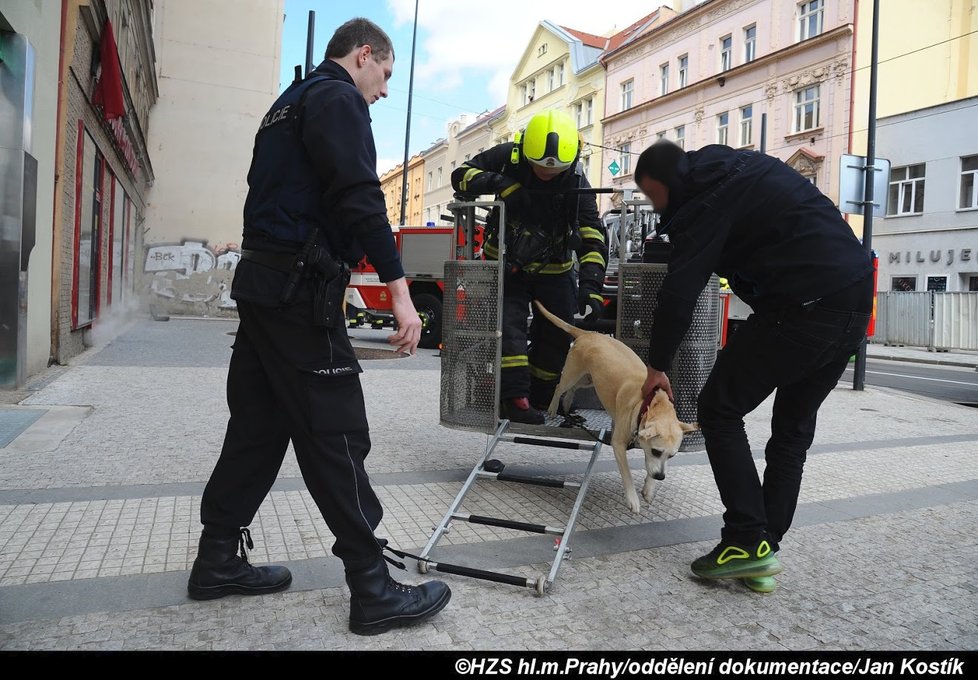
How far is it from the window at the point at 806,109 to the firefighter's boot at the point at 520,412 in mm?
28326

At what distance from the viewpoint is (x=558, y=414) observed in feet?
16.3

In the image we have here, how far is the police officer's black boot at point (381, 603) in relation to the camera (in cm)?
250

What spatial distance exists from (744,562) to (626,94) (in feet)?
134

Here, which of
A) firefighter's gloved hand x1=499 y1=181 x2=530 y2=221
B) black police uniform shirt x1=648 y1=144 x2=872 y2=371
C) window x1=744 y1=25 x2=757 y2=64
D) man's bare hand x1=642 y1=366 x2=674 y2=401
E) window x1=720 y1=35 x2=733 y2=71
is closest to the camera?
black police uniform shirt x1=648 y1=144 x2=872 y2=371

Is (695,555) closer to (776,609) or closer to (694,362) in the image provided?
(776,609)

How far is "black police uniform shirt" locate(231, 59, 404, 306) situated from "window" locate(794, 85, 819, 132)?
30.0 meters

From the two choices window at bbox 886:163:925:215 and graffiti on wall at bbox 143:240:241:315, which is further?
window at bbox 886:163:925:215

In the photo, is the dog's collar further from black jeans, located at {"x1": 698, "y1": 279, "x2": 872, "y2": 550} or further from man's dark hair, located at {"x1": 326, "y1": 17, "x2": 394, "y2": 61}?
man's dark hair, located at {"x1": 326, "y1": 17, "x2": 394, "y2": 61}

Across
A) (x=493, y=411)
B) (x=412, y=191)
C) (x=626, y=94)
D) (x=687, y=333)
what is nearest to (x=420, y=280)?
(x=493, y=411)

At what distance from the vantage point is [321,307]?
8.33 feet

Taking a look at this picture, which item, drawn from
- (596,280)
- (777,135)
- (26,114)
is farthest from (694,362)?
(777,135)

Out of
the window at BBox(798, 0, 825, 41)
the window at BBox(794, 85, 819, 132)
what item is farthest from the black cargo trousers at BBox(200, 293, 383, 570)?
the window at BBox(798, 0, 825, 41)

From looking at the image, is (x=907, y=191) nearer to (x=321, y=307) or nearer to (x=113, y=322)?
(x=113, y=322)

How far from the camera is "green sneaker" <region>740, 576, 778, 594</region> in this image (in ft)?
9.94
